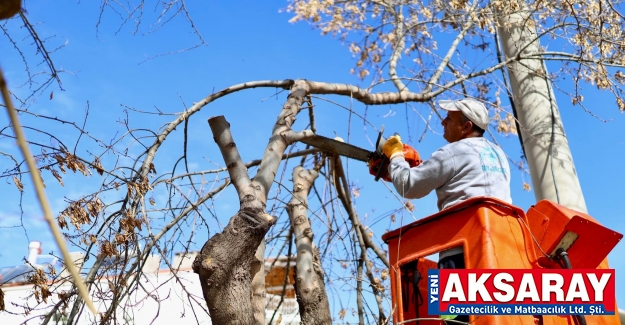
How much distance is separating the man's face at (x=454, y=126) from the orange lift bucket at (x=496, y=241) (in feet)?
2.13

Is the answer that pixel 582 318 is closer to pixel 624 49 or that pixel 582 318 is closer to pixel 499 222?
pixel 499 222

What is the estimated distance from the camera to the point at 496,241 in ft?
9.13

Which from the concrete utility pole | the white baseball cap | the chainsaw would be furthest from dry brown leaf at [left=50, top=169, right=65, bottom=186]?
the concrete utility pole

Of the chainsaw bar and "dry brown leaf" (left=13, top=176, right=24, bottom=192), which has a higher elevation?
the chainsaw bar

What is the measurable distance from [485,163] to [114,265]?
7.28ft

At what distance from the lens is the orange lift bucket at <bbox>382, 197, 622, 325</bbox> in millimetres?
2789

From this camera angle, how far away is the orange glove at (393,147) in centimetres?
368

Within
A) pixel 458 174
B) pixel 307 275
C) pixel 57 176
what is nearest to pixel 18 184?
pixel 57 176

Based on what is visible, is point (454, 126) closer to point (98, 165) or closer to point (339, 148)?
point (339, 148)

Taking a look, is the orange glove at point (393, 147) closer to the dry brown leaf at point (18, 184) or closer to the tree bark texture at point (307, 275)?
the tree bark texture at point (307, 275)

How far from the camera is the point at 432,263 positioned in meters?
3.62

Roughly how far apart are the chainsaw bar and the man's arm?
2.66ft

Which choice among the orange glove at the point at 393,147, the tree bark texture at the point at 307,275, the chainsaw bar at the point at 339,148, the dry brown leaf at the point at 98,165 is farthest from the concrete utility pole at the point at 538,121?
the dry brown leaf at the point at 98,165

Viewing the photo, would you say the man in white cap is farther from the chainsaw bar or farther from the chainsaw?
the chainsaw bar
